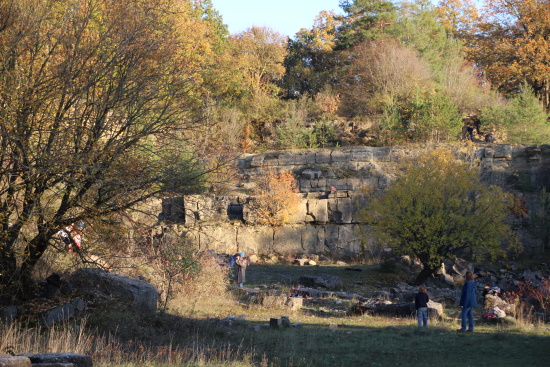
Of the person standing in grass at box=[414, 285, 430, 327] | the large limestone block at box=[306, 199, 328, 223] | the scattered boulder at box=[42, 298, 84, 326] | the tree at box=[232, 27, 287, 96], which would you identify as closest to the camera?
the scattered boulder at box=[42, 298, 84, 326]

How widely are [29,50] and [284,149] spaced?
90.6 feet

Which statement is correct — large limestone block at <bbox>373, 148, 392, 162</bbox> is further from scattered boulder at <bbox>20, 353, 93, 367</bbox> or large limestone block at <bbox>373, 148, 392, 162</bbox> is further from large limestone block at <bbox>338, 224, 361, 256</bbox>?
scattered boulder at <bbox>20, 353, 93, 367</bbox>

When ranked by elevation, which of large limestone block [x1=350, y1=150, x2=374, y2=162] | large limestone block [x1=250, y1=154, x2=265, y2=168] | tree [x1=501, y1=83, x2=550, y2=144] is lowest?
large limestone block [x1=250, y1=154, x2=265, y2=168]

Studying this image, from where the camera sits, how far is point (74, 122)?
10773 millimetres

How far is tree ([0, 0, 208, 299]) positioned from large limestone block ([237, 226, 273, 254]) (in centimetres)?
1845

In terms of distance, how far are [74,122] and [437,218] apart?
46.3 ft

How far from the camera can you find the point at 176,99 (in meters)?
11.7

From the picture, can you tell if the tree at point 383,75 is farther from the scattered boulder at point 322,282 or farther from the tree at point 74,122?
the tree at point 74,122

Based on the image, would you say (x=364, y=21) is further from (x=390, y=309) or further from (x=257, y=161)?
(x=390, y=309)

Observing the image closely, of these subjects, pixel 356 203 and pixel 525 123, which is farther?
pixel 525 123

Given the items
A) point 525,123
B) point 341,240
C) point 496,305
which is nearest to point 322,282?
point 496,305

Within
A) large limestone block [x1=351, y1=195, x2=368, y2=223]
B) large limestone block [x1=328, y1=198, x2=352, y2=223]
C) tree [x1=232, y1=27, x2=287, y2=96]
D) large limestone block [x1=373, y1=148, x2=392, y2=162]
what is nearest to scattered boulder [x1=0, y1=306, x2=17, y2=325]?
large limestone block [x1=328, y1=198, x2=352, y2=223]

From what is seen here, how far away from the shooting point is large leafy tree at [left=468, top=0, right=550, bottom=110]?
41.7 metres

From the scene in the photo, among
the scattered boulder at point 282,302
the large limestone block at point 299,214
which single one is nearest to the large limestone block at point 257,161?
the large limestone block at point 299,214
